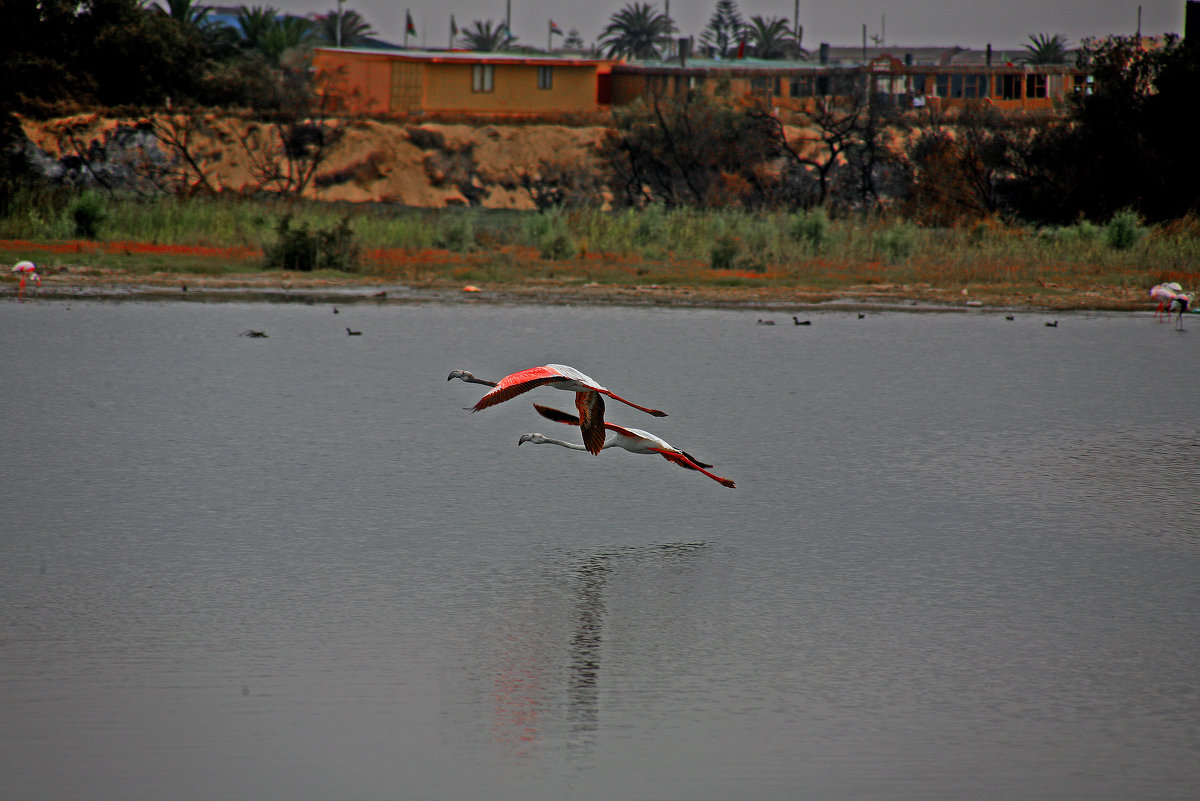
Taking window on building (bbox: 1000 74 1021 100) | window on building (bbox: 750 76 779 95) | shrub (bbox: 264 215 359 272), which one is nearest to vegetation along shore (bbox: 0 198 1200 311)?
shrub (bbox: 264 215 359 272)

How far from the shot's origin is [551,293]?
70.3 ft

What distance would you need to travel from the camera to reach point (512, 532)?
6863 mm

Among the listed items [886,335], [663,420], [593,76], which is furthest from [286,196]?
[663,420]

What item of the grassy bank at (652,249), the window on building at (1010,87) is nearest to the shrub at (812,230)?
the grassy bank at (652,249)

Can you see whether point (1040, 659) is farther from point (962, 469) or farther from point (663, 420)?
point (663, 420)

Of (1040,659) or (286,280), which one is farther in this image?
(286,280)

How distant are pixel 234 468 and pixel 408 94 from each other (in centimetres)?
5050

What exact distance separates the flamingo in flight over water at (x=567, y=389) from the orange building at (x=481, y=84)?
51.0 metres

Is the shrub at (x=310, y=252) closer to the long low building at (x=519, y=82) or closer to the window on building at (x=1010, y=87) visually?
the long low building at (x=519, y=82)

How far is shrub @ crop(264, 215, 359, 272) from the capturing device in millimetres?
23859

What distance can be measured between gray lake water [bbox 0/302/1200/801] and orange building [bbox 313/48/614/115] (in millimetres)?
46064

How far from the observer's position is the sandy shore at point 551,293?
20.1 m

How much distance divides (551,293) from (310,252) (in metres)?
4.72

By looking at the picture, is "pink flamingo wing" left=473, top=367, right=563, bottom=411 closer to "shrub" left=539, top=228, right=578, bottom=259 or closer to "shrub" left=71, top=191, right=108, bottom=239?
"shrub" left=539, top=228, right=578, bottom=259
